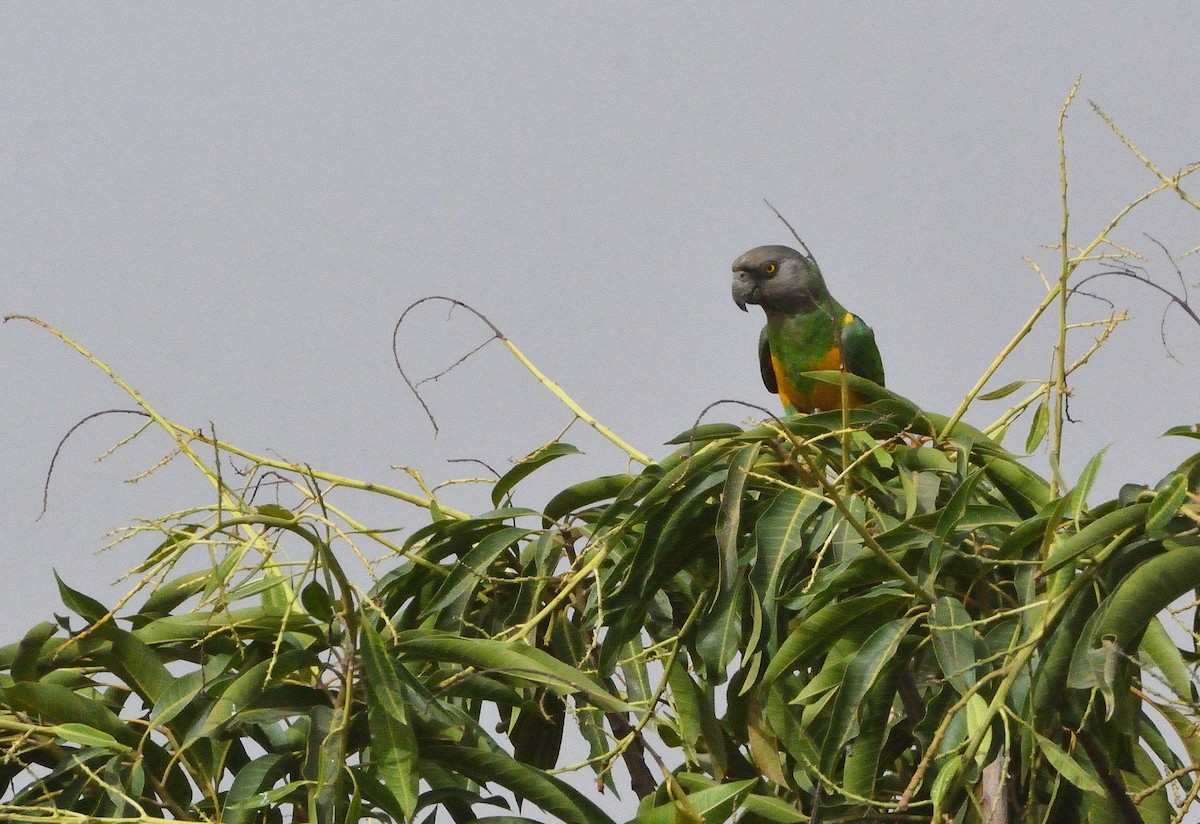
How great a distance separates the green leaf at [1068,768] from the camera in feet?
7.04

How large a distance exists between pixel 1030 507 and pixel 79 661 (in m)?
1.77

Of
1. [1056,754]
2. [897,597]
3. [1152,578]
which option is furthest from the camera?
[897,597]

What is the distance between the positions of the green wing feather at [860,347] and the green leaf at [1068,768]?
3256 millimetres

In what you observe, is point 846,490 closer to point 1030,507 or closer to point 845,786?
point 1030,507

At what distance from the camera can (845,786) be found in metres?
2.48

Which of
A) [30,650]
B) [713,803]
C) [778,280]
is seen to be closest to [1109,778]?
[713,803]

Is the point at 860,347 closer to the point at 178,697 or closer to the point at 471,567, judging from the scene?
the point at 471,567

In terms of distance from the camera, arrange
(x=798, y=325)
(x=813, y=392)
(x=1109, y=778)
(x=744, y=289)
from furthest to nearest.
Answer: (x=744, y=289) < (x=798, y=325) < (x=813, y=392) < (x=1109, y=778)

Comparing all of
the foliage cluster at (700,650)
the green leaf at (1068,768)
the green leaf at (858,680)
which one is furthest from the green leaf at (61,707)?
the green leaf at (1068,768)

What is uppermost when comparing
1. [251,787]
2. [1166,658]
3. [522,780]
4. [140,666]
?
[140,666]

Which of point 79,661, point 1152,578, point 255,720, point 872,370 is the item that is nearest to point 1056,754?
point 1152,578

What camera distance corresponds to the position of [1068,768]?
218 cm

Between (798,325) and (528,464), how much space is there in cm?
286

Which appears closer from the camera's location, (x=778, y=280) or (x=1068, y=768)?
(x=1068, y=768)
